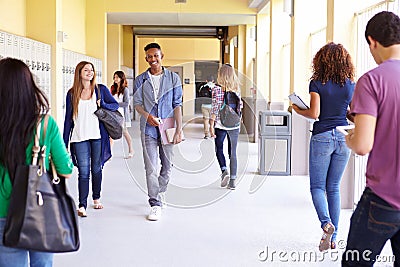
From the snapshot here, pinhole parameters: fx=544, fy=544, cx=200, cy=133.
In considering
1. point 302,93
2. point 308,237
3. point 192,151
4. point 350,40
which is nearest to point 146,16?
point 192,151

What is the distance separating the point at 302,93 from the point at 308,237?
11.5ft

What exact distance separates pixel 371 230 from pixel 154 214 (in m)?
2.96

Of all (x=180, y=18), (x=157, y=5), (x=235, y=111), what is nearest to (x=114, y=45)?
(x=180, y=18)

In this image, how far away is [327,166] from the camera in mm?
3875

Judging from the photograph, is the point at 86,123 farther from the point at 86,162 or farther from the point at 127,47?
the point at 127,47

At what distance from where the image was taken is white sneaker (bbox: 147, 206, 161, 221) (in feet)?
16.1

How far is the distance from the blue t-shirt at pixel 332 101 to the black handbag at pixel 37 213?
2.12 metres

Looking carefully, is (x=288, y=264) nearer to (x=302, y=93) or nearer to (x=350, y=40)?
(x=350, y=40)

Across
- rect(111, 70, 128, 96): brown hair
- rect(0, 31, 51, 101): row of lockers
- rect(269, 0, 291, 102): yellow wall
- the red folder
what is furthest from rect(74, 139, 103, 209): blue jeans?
rect(269, 0, 291, 102): yellow wall

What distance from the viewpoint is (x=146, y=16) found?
11.6 meters

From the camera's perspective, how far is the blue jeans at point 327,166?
3.81 meters

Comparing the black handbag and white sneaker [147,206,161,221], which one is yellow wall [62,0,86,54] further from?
the black handbag

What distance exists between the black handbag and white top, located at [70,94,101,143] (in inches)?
101

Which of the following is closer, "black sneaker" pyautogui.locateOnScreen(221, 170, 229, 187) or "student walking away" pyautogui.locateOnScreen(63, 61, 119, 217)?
"student walking away" pyautogui.locateOnScreen(63, 61, 119, 217)
